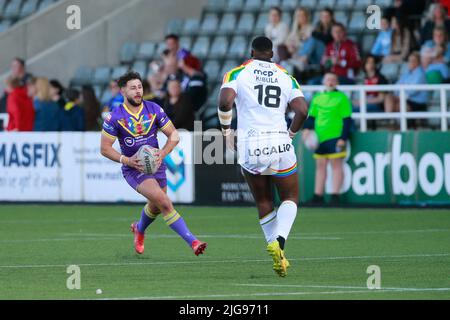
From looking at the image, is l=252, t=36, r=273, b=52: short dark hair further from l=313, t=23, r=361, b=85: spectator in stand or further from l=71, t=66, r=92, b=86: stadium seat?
l=71, t=66, r=92, b=86: stadium seat

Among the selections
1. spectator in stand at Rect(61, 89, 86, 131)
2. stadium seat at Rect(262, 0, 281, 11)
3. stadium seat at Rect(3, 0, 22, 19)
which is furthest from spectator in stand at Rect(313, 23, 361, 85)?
stadium seat at Rect(3, 0, 22, 19)

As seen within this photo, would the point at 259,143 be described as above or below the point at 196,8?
below

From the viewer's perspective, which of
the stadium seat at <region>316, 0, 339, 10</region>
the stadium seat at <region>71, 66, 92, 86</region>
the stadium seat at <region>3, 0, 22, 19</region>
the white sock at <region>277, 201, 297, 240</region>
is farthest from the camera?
the stadium seat at <region>3, 0, 22, 19</region>

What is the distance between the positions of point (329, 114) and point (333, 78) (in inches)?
24.3

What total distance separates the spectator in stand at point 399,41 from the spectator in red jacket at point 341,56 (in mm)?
666

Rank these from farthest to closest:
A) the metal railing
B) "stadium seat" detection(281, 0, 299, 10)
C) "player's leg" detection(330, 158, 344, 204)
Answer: "stadium seat" detection(281, 0, 299, 10) < "player's leg" detection(330, 158, 344, 204) < the metal railing

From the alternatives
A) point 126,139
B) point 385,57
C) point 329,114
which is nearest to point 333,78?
point 329,114

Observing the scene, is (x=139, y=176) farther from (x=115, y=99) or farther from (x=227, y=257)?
(x=115, y=99)

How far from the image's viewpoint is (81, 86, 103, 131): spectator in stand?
→ 91.4 feet

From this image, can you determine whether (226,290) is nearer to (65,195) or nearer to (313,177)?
(313,177)

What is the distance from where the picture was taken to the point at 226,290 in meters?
12.2

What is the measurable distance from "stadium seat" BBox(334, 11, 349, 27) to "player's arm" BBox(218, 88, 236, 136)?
14345 millimetres

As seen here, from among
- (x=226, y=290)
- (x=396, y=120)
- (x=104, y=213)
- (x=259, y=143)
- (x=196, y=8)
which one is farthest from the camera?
(x=196, y=8)

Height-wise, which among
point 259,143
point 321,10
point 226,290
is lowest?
point 226,290
